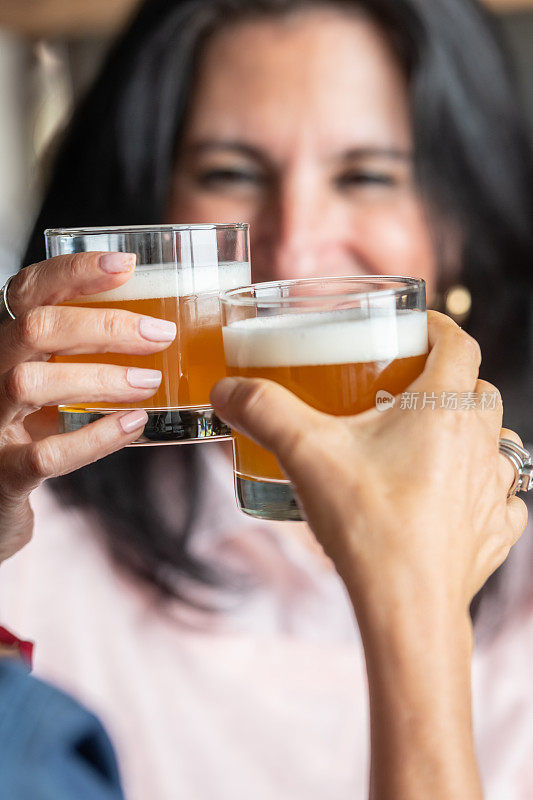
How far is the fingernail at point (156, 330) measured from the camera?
2.86 ft

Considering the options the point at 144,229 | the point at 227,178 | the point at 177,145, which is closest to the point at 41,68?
the point at 177,145

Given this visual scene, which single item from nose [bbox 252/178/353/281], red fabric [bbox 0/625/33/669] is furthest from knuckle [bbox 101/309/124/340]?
nose [bbox 252/178/353/281]

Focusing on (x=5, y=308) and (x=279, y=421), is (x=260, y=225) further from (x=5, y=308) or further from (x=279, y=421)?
(x=279, y=421)

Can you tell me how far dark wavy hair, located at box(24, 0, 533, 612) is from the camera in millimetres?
2002

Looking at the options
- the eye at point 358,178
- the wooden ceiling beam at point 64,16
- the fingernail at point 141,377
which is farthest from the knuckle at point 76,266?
the wooden ceiling beam at point 64,16

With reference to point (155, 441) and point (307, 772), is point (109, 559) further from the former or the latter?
point (155, 441)

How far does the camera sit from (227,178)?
1.97 meters

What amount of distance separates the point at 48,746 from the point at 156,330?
2.08 ft

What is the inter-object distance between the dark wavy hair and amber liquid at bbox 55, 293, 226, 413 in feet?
3.85

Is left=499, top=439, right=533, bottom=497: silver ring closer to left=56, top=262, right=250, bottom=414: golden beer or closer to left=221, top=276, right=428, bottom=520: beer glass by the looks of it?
left=221, top=276, right=428, bottom=520: beer glass

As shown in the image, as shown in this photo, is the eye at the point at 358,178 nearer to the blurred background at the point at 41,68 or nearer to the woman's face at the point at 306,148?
the woman's face at the point at 306,148

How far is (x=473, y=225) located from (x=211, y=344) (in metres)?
1.49

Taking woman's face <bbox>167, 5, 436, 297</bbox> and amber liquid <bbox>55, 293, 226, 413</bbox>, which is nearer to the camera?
amber liquid <bbox>55, 293, 226, 413</bbox>

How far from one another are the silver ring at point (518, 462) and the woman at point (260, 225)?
112 centimetres
